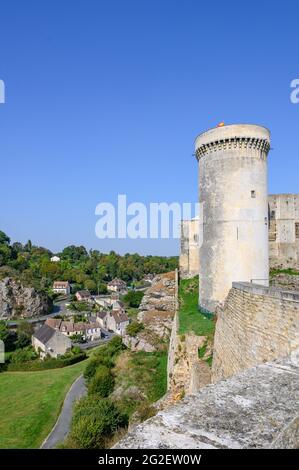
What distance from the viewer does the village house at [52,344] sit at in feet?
148

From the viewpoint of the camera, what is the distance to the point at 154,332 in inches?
992

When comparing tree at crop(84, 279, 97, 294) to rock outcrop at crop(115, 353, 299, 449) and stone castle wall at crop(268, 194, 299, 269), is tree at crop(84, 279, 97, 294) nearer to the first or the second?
stone castle wall at crop(268, 194, 299, 269)

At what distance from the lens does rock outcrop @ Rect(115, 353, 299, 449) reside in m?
2.40

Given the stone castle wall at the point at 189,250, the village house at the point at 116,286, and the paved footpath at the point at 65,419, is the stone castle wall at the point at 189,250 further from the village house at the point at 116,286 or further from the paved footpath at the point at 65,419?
the village house at the point at 116,286

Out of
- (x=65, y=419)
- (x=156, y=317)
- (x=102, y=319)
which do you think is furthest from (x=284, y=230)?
(x=102, y=319)

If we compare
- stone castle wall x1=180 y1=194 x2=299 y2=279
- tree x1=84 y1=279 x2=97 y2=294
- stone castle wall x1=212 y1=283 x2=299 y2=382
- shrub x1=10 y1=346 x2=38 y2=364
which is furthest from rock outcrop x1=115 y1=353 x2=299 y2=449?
tree x1=84 y1=279 x2=97 y2=294

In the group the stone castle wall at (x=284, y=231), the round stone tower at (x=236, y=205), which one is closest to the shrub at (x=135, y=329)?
the stone castle wall at (x=284, y=231)

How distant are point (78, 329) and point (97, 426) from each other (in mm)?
39648

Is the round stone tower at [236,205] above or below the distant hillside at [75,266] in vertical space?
above

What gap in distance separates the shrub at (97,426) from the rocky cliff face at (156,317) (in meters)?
5.90

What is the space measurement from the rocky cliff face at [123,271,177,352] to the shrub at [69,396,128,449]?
Answer: 5.90 m

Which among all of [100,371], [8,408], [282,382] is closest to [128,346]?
[100,371]
